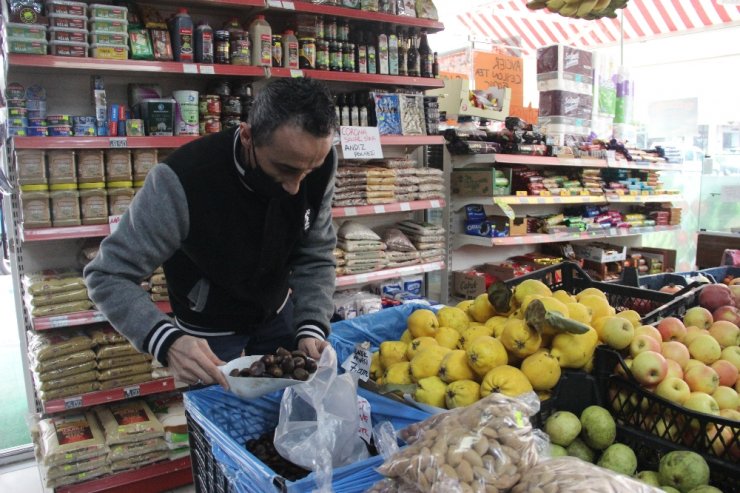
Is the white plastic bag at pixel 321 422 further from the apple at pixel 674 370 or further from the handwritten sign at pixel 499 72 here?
the handwritten sign at pixel 499 72

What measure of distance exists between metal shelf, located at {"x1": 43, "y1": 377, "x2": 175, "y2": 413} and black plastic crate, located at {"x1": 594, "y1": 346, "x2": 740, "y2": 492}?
228 cm

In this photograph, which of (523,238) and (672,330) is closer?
(672,330)

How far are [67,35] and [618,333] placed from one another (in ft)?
8.28

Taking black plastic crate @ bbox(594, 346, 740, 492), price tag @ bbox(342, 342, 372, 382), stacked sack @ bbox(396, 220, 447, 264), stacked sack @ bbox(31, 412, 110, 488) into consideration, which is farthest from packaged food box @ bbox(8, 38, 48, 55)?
black plastic crate @ bbox(594, 346, 740, 492)

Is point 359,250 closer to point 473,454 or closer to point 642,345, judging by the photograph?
point 642,345

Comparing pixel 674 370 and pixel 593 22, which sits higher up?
pixel 593 22

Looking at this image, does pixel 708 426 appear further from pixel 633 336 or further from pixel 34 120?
pixel 34 120

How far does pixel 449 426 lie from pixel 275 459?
0.44 metres

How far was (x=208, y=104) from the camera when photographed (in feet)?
9.48

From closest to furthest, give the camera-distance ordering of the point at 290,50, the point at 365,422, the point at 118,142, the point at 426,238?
the point at 365,422 → the point at 118,142 → the point at 290,50 → the point at 426,238

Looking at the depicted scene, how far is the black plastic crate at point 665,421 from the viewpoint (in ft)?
3.65

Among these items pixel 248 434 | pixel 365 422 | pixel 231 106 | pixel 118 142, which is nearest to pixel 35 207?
pixel 118 142

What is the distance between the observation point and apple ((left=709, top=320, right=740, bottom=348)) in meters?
1.54

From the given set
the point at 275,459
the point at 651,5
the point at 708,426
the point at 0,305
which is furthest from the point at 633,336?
the point at 651,5
